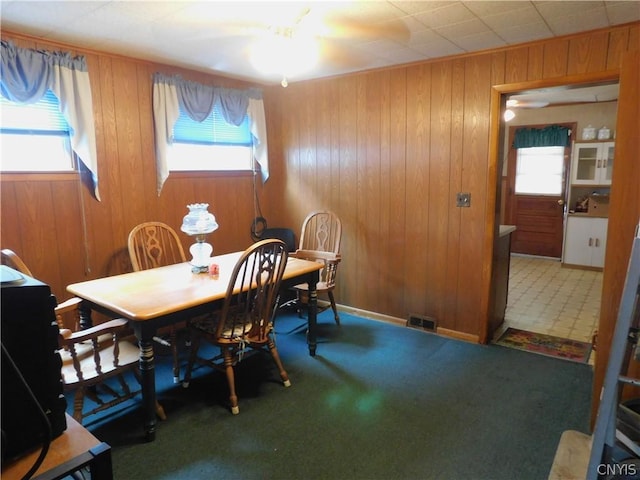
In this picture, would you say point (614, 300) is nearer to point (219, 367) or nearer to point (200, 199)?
point (219, 367)

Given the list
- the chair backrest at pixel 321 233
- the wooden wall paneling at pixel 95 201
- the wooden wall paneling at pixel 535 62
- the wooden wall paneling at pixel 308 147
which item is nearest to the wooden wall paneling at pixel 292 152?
the wooden wall paneling at pixel 308 147

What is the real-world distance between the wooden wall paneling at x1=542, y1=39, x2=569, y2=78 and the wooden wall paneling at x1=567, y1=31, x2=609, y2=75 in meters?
0.03

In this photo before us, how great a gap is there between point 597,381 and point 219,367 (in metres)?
2.08

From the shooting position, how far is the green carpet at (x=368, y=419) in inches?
79.3

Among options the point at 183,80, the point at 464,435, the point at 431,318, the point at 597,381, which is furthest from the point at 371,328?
the point at 183,80

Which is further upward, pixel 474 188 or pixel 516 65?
pixel 516 65

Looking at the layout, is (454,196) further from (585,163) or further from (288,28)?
(585,163)

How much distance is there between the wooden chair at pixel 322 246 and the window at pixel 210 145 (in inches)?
35.8

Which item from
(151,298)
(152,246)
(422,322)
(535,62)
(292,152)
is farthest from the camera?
(292,152)

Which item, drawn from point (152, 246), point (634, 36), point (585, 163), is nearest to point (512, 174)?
point (585, 163)

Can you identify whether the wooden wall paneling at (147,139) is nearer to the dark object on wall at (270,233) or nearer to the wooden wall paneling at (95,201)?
the wooden wall paneling at (95,201)

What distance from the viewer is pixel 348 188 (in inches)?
157

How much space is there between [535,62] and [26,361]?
330cm

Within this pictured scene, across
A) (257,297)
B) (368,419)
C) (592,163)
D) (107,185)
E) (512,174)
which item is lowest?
(368,419)
